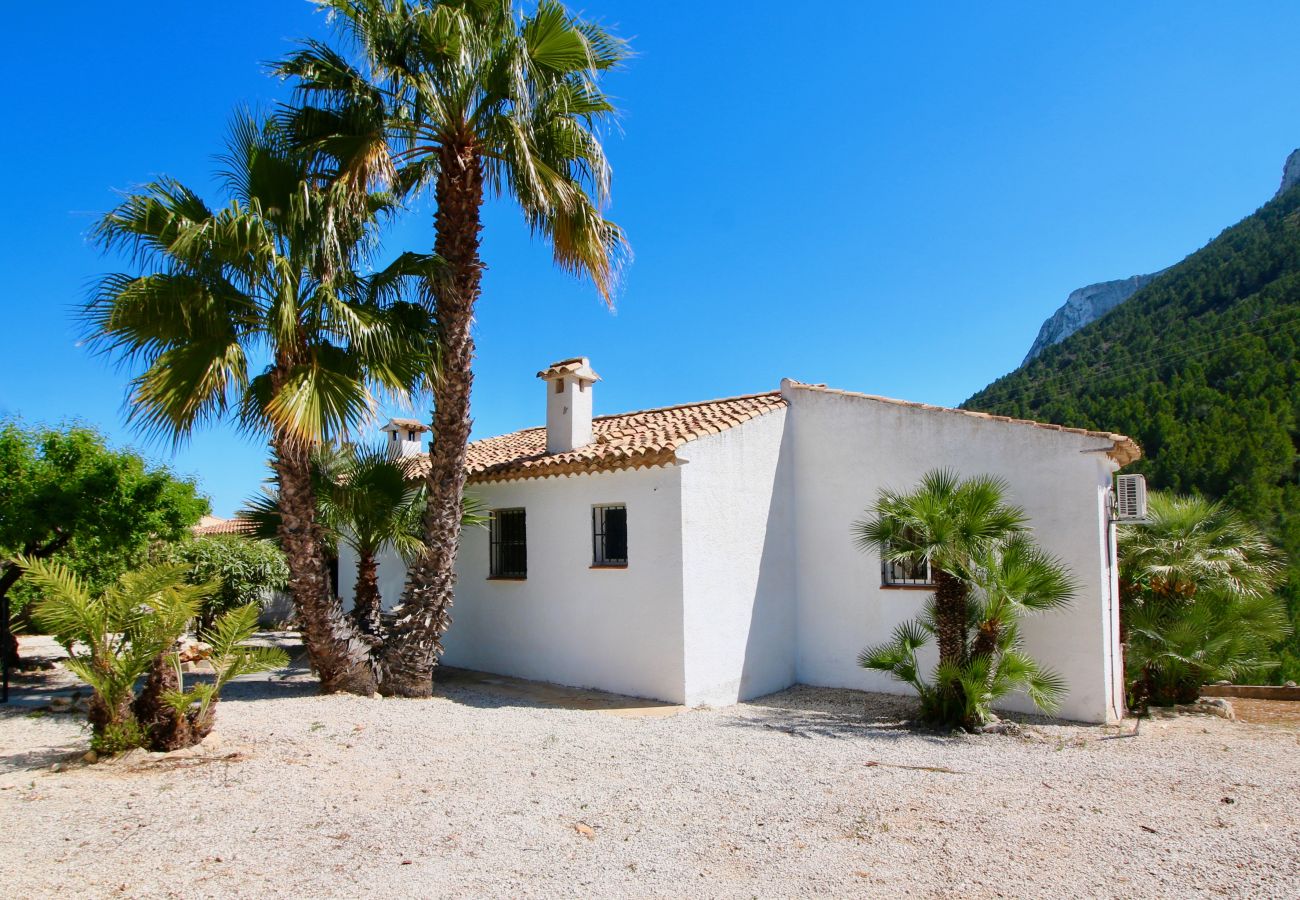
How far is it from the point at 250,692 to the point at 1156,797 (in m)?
10.9

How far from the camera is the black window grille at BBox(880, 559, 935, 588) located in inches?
467

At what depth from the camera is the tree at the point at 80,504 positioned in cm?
1120

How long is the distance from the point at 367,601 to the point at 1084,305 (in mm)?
85225

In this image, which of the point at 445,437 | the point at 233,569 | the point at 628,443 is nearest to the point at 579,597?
the point at 628,443

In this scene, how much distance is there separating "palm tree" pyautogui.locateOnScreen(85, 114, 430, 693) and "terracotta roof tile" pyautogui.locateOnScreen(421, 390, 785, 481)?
8.42 feet

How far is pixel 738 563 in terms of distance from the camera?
1189 cm

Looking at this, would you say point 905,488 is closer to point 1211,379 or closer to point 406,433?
point 406,433

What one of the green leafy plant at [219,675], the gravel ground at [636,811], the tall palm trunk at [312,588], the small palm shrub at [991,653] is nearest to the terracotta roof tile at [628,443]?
the tall palm trunk at [312,588]

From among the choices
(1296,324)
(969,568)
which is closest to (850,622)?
(969,568)

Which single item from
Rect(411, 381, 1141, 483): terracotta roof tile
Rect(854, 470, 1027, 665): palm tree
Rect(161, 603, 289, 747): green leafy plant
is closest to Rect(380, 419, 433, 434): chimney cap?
Rect(411, 381, 1141, 483): terracotta roof tile

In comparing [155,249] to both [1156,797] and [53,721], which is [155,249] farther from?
[1156,797]

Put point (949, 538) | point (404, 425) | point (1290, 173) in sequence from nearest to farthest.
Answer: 1. point (949, 538)
2. point (404, 425)
3. point (1290, 173)

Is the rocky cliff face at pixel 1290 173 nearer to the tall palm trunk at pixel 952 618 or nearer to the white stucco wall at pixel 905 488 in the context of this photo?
the white stucco wall at pixel 905 488

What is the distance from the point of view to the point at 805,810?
657cm
